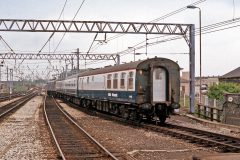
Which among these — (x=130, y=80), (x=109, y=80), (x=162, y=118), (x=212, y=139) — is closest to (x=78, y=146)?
(x=212, y=139)

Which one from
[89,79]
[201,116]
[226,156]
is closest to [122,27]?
[89,79]

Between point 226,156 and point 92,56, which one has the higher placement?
point 92,56

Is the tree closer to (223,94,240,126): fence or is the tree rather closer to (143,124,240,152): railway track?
(223,94,240,126): fence

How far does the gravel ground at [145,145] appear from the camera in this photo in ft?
42.5

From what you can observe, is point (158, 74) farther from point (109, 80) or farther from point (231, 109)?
point (231, 109)

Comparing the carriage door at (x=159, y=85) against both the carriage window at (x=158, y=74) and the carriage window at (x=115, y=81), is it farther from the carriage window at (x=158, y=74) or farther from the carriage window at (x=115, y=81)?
the carriage window at (x=115, y=81)

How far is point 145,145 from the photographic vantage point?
49.1 ft

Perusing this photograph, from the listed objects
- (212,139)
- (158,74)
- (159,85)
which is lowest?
(212,139)

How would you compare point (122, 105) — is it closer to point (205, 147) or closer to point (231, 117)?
point (231, 117)

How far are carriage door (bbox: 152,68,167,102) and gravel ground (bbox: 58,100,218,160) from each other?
8.76 ft

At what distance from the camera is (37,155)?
12.9 m

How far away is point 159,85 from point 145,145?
7.58 meters

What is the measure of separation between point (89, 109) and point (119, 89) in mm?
12606

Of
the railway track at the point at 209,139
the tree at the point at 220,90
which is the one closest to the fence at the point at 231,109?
the railway track at the point at 209,139
